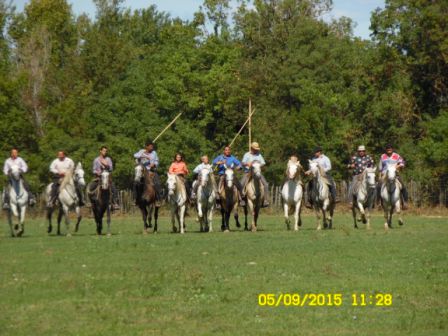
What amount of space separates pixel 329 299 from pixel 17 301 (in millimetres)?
4563

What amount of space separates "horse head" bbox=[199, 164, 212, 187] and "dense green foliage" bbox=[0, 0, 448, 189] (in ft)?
95.8

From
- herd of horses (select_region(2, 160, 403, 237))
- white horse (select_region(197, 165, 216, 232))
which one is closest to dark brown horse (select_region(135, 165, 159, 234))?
herd of horses (select_region(2, 160, 403, 237))

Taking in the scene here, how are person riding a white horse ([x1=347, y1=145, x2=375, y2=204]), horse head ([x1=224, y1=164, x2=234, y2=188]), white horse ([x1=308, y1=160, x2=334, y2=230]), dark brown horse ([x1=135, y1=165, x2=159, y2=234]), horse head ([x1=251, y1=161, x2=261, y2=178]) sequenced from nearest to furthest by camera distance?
horse head ([x1=251, y1=161, x2=261, y2=178]), horse head ([x1=224, y1=164, x2=234, y2=188]), dark brown horse ([x1=135, y1=165, x2=159, y2=234]), white horse ([x1=308, y1=160, x2=334, y2=230]), person riding a white horse ([x1=347, y1=145, x2=375, y2=204])

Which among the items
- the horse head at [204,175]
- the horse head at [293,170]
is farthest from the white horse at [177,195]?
the horse head at [293,170]

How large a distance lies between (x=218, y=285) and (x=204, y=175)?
1524 centimetres

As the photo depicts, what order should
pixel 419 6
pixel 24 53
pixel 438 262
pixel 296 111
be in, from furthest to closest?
pixel 24 53, pixel 296 111, pixel 419 6, pixel 438 262

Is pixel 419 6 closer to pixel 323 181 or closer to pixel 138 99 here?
pixel 138 99

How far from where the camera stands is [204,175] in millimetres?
33219

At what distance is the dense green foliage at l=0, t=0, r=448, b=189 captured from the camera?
221 ft

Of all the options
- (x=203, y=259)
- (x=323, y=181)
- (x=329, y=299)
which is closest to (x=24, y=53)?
(x=323, y=181)

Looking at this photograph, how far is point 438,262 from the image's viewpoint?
21.3 meters

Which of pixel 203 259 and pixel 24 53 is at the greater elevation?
pixel 24 53

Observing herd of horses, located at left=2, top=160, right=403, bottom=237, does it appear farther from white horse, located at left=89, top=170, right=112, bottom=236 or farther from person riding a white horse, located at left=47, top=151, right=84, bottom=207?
person riding a white horse, located at left=47, top=151, right=84, bottom=207


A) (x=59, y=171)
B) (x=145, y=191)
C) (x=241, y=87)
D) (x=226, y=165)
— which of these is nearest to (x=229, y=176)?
(x=226, y=165)
